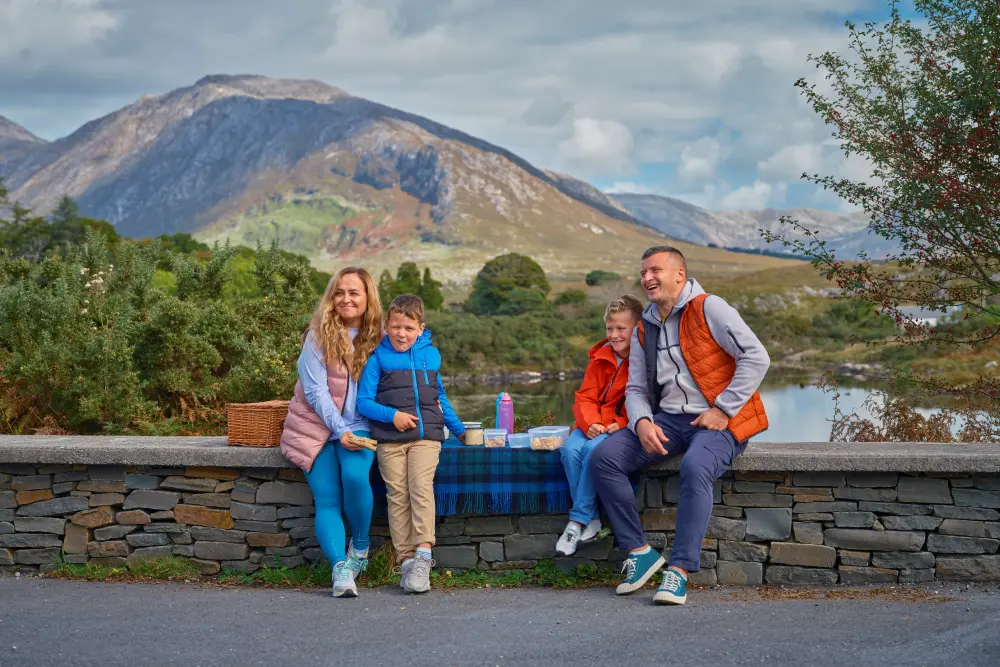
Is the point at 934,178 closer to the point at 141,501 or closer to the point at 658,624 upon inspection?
the point at 658,624

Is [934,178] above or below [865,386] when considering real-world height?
above

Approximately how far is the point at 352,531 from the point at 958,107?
20.8ft

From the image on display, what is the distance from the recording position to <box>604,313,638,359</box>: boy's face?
5750mm

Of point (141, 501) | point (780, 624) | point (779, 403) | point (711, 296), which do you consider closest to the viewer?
point (780, 624)

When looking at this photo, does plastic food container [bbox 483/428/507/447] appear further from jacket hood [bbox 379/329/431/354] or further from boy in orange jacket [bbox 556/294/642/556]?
jacket hood [bbox 379/329/431/354]

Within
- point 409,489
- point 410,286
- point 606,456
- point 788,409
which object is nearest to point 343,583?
point 409,489

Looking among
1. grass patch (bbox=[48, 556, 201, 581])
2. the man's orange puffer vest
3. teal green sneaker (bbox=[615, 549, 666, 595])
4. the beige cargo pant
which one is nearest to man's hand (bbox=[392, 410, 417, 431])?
the beige cargo pant

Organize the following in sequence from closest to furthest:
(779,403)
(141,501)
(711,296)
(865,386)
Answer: (711,296)
(141,501)
(865,386)
(779,403)

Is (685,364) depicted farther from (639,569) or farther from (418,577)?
(418,577)

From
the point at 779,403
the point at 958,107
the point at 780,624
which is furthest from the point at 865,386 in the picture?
the point at 779,403

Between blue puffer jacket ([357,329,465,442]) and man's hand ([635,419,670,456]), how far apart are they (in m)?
1.11

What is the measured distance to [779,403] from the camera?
24.3m

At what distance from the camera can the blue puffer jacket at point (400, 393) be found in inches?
219

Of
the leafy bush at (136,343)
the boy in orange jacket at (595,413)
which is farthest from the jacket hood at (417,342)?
the leafy bush at (136,343)
